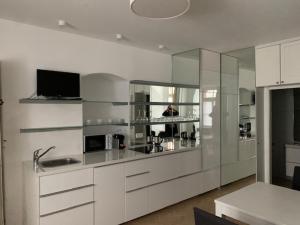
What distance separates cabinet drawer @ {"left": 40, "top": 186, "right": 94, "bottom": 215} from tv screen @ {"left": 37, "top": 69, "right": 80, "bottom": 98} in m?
1.17

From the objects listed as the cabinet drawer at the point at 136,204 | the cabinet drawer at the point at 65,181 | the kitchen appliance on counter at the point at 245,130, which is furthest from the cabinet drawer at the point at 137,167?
the kitchen appliance on counter at the point at 245,130

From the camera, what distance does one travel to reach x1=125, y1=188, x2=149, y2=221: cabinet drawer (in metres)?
2.95

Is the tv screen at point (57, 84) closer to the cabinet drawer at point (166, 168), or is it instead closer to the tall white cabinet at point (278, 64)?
the cabinet drawer at point (166, 168)

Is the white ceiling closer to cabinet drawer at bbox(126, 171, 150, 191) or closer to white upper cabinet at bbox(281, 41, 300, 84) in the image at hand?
white upper cabinet at bbox(281, 41, 300, 84)

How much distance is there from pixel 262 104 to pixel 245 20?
158 cm

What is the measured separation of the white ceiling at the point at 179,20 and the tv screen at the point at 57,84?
0.59 metres

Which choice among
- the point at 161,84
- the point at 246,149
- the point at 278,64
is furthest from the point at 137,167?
the point at 246,149

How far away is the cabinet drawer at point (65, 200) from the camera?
231 cm

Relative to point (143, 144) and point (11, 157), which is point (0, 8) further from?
point (143, 144)

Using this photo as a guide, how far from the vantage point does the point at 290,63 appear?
3.27m

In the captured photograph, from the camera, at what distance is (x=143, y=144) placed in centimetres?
391

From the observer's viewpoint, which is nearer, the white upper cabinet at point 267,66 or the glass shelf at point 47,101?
the glass shelf at point 47,101

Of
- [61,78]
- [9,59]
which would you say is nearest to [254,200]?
[61,78]

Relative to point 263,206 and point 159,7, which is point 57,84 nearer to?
point 159,7
